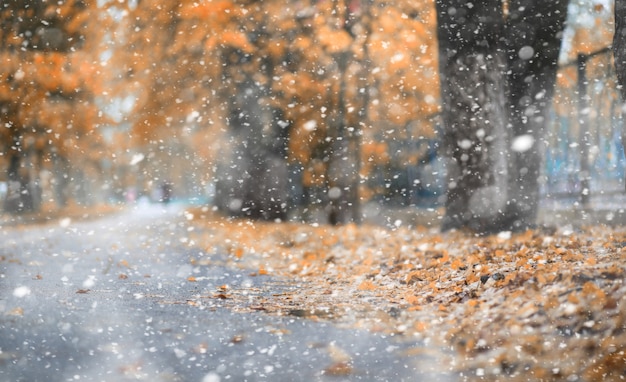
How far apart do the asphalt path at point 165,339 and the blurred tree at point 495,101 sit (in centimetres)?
423

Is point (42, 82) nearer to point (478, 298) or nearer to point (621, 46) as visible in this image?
point (621, 46)

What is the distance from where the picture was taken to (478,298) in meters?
5.73

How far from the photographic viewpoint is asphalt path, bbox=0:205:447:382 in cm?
418

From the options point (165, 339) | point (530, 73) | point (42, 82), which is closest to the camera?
point (165, 339)

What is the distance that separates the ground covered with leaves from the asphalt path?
216mm

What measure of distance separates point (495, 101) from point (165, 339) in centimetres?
761

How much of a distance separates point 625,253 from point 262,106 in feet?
45.0

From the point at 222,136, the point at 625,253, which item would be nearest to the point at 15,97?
the point at 222,136

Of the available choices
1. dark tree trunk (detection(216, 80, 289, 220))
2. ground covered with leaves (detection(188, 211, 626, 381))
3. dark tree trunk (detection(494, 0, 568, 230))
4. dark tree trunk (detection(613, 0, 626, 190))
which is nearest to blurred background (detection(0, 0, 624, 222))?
dark tree trunk (detection(216, 80, 289, 220))

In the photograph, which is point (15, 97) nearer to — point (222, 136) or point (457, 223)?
point (222, 136)

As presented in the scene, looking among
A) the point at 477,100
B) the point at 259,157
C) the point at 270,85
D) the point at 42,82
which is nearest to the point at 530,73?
the point at 477,100

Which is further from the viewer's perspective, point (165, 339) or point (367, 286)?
point (367, 286)

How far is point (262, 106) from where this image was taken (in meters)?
18.7

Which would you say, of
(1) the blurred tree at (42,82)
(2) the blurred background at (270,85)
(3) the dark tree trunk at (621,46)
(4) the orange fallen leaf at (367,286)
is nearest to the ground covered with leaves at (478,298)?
(4) the orange fallen leaf at (367,286)
